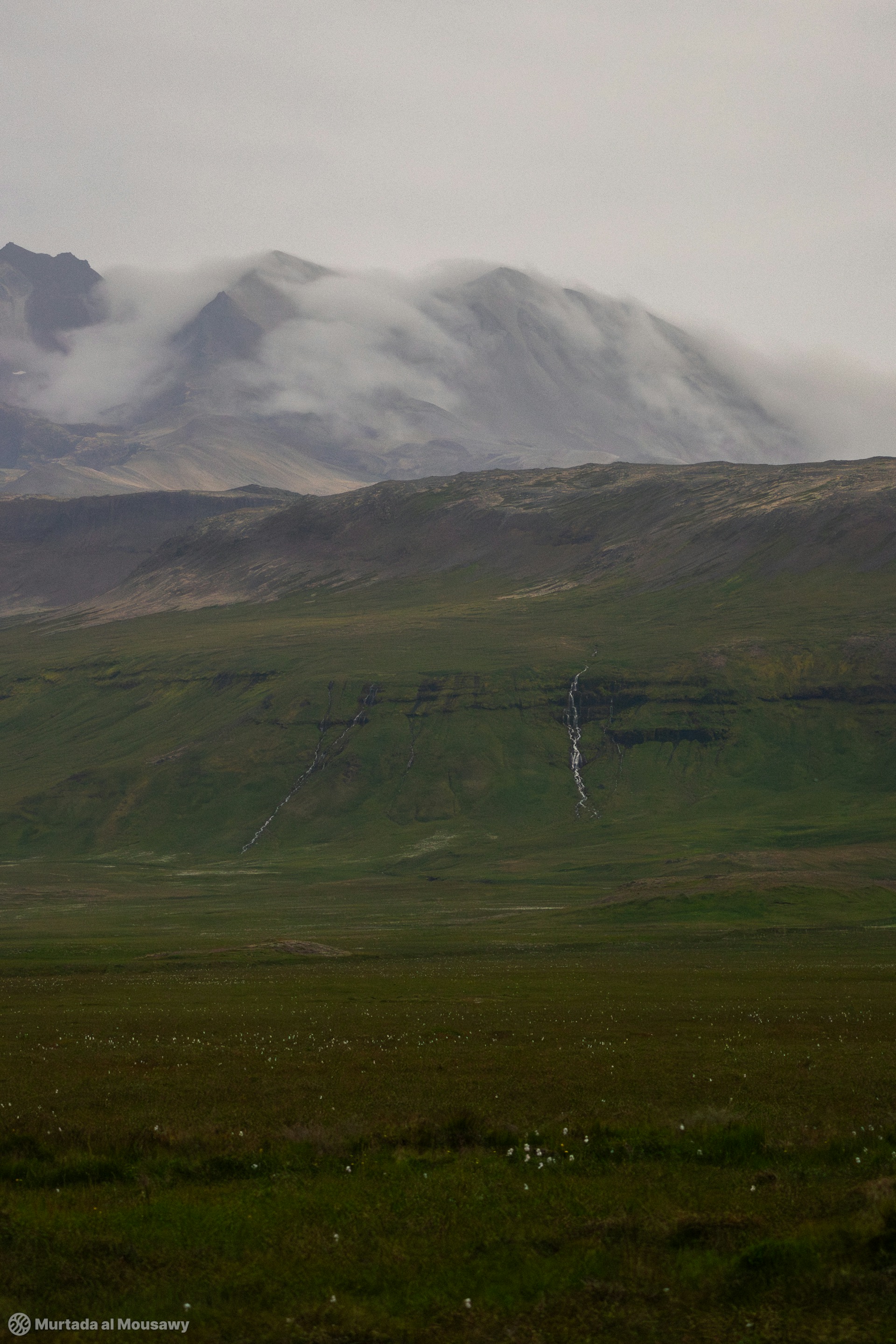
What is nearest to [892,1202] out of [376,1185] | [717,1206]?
[717,1206]

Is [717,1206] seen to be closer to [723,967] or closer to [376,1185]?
[376,1185]

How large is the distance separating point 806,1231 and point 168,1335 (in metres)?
11.7

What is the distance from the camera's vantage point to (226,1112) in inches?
1112

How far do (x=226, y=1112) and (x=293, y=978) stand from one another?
41100 millimetres

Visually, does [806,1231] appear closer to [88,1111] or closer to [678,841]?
[88,1111]

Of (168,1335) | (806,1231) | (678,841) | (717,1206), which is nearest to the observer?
(168,1335)

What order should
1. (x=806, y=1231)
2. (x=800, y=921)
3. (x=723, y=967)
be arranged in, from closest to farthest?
1. (x=806, y=1231)
2. (x=723, y=967)
3. (x=800, y=921)

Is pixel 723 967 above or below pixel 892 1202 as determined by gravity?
below

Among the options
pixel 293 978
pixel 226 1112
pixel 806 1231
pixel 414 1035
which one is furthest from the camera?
pixel 293 978

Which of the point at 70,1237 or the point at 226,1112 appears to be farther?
the point at 226,1112

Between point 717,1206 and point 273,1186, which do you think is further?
point 273,1186

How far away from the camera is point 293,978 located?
68312 millimetres

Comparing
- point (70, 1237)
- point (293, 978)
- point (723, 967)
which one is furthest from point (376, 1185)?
point (723, 967)

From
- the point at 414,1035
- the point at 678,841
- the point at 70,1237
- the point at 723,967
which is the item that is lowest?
the point at 678,841
